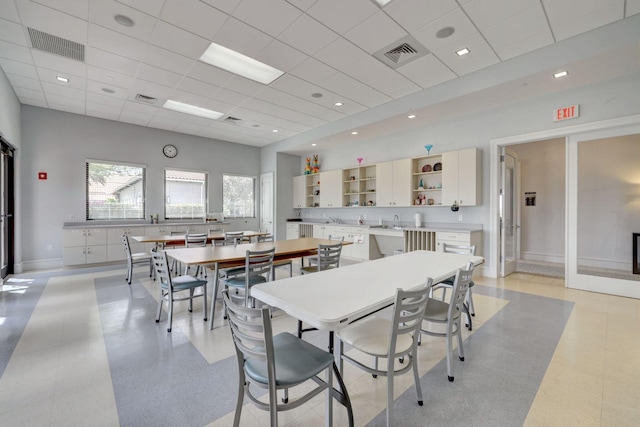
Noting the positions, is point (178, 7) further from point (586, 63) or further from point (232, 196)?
point (232, 196)

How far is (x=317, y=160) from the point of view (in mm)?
8578

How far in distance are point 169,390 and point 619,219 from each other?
6412 mm

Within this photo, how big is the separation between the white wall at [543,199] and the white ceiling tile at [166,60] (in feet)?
21.8

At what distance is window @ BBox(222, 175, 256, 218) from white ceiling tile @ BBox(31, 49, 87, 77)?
4.40 m

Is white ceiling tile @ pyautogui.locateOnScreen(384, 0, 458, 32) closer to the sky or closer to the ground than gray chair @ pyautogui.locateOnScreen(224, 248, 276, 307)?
closer to the sky

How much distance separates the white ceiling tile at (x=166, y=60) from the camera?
3.66 meters

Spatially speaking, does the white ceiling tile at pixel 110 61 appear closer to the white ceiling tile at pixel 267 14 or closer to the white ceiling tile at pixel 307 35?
the white ceiling tile at pixel 267 14

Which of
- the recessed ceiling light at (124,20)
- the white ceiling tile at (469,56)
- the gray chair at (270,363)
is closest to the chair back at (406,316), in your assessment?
the gray chair at (270,363)

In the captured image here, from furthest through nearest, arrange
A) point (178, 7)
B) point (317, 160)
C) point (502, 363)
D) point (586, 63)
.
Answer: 1. point (317, 160)
2. point (586, 63)
3. point (178, 7)
4. point (502, 363)

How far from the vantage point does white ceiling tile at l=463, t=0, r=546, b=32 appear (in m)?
2.78

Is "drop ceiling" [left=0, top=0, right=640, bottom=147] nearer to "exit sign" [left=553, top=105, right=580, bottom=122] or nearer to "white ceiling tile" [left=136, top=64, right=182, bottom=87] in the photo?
"white ceiling tile" [left=136, top=64, right=182, bottom=87]

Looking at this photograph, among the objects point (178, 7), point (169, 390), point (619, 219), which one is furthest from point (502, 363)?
point (178, 7)

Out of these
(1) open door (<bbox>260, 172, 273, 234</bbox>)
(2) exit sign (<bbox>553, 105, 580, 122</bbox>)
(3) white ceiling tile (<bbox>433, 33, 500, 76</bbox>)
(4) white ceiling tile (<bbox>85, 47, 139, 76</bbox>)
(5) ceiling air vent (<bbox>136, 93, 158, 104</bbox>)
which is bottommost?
(1) open door (<bbox>260, 172, 273, 234</bbox>)

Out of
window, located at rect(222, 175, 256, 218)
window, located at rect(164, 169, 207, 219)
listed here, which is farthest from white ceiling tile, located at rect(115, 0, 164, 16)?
window, located at rect(222, 175, 256, 218)
